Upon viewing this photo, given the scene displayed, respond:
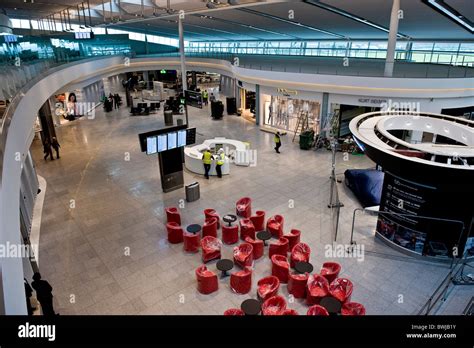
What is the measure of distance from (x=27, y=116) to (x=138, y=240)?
203 inches

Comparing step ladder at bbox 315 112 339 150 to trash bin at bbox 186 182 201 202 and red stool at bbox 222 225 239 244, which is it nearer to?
trash bin at bbox 186 182 201 202

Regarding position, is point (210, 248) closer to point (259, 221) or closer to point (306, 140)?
point (259, 221)

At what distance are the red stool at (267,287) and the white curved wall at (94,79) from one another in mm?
4942

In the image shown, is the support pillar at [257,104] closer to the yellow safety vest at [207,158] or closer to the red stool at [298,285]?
the yellow safety vest at [207,158]

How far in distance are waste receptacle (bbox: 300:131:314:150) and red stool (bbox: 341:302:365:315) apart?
41.3ft

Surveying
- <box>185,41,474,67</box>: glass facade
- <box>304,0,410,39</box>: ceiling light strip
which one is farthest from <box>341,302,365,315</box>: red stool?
<box>185,41,474,67</box>: glass facade

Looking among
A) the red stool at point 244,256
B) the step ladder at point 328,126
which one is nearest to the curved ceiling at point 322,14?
the step ladder at point 328,126

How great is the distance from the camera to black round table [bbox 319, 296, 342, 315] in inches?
269

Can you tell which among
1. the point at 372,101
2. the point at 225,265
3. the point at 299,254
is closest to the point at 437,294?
the point at 299,254

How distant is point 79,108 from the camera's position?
2845 centimetres

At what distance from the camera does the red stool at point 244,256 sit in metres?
8.91

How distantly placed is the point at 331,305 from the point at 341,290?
2.85 feet

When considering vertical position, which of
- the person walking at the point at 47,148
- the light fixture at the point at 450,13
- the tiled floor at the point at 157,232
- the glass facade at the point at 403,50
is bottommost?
the tiled floor at the point at 157,232
